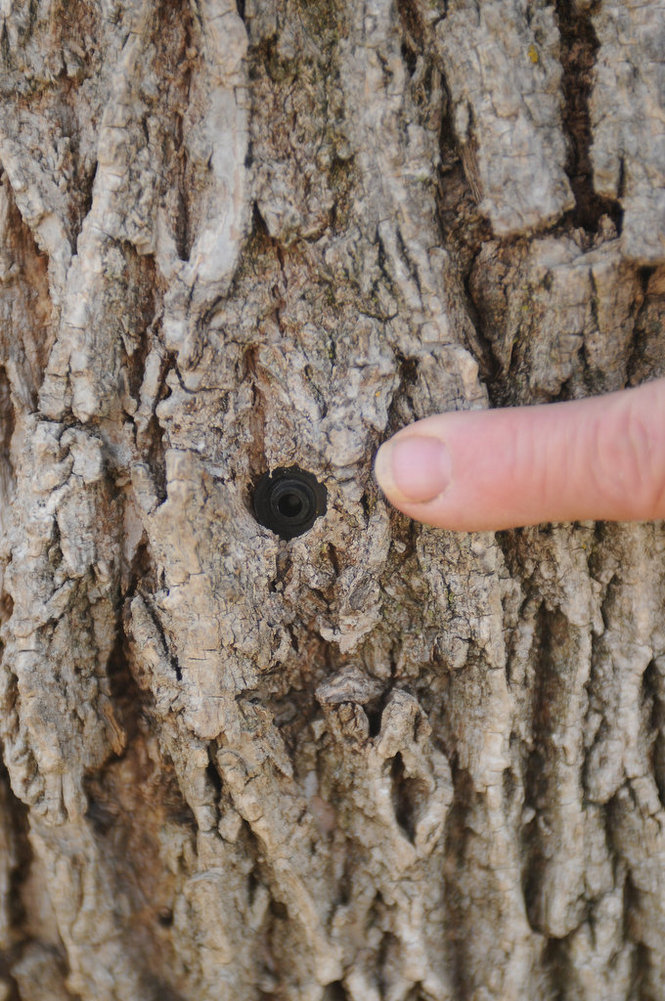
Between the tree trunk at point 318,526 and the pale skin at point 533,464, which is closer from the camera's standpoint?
the pale skin at point 533,464

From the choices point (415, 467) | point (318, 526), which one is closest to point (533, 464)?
point (415, 467)

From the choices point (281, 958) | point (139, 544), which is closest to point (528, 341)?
point (139, 544)

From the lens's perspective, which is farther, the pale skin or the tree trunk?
the tree trunk

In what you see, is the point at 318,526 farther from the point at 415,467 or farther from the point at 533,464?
the point at 533,464

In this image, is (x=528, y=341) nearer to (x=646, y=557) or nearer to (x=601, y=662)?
(x=646, y=557)
